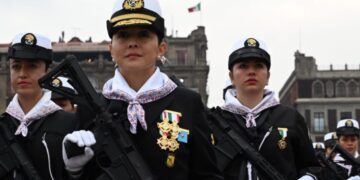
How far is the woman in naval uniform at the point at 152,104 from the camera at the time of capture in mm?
5207

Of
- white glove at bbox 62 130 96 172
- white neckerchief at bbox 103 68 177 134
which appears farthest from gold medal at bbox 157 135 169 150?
white glove at bbox 62 130 96 172

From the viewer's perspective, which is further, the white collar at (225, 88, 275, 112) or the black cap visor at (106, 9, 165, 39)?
the white collar at (225, 88, 275, 112)

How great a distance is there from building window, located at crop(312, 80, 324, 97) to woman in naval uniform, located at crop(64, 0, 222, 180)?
80.3 metres

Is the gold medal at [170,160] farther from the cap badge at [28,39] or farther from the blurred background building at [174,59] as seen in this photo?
the blurred background building at [174,59]

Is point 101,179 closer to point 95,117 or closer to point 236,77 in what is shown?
point 95,117

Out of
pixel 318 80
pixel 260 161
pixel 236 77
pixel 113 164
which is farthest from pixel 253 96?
pixel 318 80

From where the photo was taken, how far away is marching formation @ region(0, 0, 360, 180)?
5.07 m

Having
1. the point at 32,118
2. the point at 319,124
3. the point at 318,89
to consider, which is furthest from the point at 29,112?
the point at 318,89

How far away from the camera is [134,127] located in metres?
5.19

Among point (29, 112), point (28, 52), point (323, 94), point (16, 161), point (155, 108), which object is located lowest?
point (323, 94)

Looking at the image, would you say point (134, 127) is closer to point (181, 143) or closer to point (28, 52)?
point (181, 143)

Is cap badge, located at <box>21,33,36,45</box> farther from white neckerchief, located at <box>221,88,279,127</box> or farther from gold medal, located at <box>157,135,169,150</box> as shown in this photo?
gold medal, located at <box>157,135,169,150</box>

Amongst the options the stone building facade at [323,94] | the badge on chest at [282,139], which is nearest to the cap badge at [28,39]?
the badge on chest at [282,139]

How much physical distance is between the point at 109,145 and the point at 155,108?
1.61 ft
